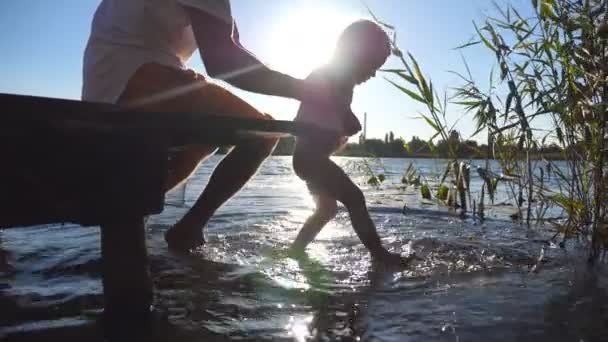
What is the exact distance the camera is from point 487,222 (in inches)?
220

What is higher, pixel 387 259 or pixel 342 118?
pixel 342 118

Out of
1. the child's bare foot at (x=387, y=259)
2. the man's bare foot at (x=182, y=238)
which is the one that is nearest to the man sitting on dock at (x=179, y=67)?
the man's bare foot at (x=182, y=238)

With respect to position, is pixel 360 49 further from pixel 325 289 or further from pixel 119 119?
pixel 119 119

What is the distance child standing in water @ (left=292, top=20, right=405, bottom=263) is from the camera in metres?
2.79

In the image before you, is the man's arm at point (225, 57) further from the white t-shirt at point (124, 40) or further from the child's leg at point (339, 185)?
the child's leg at point (339, 185)

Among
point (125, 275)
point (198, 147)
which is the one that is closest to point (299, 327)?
point (125, 275)

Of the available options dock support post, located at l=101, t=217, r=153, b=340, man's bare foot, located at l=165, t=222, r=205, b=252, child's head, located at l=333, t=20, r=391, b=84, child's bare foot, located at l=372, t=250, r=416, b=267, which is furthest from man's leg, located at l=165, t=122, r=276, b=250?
dock support post, located at l=101, t=217, r=153, b=340

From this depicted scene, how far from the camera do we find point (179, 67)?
2.55 m

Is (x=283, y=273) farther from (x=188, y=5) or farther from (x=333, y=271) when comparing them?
(x=188, y=5)

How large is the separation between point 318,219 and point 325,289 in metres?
1.02

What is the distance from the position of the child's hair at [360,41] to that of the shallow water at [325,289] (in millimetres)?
1453

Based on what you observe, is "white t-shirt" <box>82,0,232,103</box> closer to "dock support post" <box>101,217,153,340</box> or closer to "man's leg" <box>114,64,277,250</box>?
"man's leg" <box>114,64,277,250</box>

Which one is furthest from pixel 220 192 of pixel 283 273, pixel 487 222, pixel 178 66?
pixel 487 222

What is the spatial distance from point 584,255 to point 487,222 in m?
1.99
